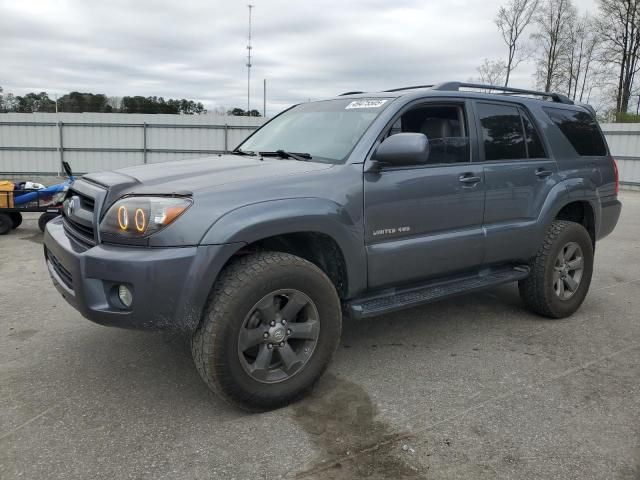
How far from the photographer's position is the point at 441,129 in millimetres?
3883

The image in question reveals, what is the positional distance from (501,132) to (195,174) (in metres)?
2.44

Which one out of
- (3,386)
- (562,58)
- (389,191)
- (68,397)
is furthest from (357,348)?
(562,58)

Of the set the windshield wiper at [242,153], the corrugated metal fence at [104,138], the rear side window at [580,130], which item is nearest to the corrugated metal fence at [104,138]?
the corrugated metal fence at [104,138]

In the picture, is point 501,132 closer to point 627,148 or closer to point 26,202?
point 26,202

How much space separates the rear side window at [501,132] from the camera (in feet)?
13.3

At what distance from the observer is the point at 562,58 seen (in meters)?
29.4

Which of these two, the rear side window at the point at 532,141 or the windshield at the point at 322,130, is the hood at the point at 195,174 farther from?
the rear side window at the point at 532,141

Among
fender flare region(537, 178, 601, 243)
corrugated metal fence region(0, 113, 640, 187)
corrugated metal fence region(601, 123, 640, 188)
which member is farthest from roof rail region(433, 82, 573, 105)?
corrugated metal fence region(601, 123, 640, 188)

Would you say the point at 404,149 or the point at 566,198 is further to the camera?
the point at 566,198

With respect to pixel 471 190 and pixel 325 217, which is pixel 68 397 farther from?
pixel 471 190

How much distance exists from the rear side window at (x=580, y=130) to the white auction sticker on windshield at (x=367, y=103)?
177cm

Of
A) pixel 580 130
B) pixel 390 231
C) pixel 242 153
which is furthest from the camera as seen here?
pixel 580 130

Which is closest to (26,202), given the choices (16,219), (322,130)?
(16,219)

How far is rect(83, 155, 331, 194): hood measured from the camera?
2854 mm
